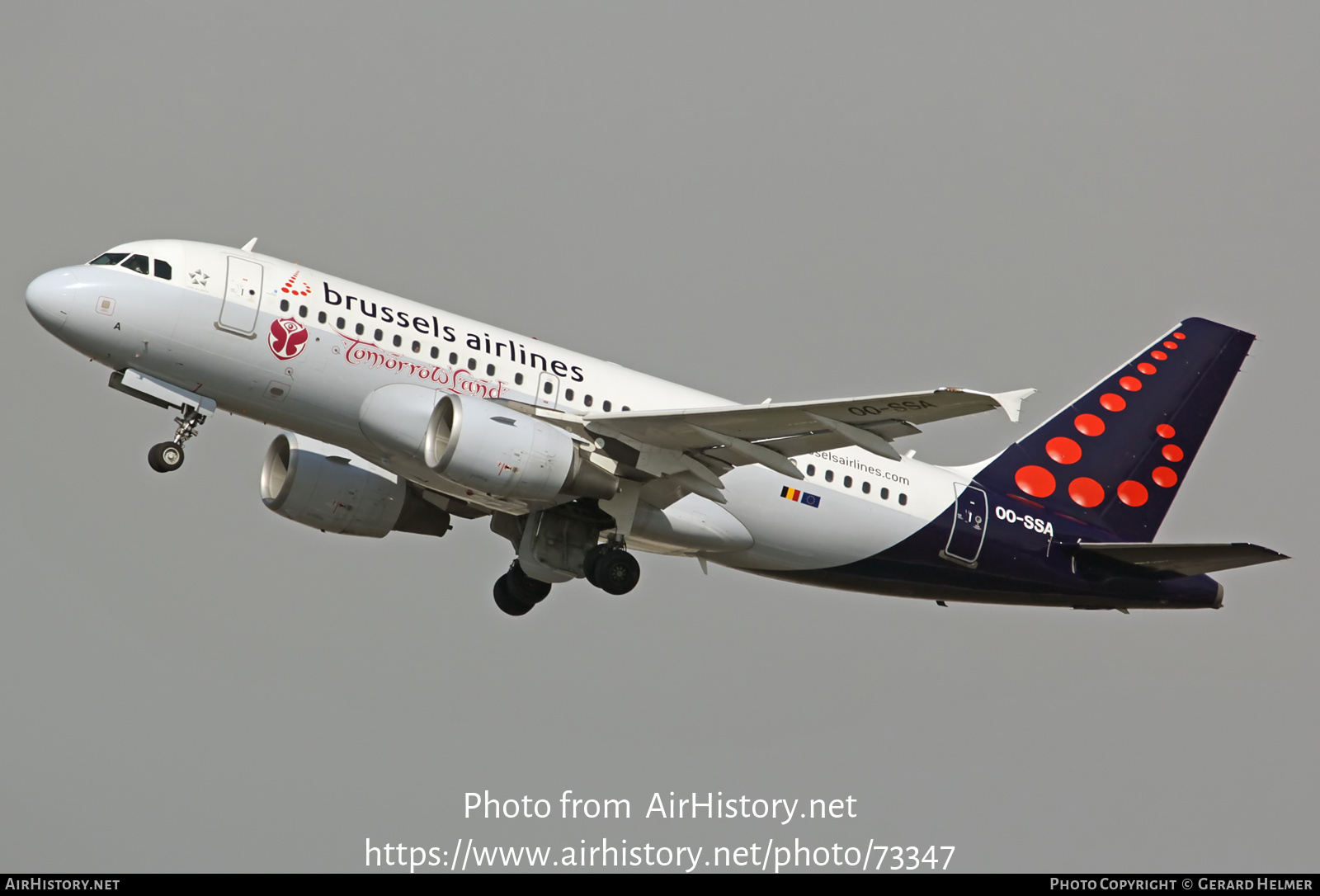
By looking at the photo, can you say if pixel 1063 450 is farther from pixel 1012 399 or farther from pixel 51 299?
pixel 51 299

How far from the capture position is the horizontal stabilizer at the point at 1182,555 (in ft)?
98.7

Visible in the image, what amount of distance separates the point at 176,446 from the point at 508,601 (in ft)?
29.4

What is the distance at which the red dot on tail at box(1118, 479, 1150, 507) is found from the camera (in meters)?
35.7

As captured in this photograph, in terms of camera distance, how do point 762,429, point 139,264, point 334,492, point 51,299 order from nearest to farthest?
point 51,299 → point 139,264 → point 762,429 → point 334,492

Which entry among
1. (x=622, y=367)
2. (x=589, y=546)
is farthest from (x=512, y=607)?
(x=622, y=367)

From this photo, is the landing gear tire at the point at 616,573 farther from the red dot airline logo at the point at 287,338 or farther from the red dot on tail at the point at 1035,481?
the red dot on tail at the point at 1035,481

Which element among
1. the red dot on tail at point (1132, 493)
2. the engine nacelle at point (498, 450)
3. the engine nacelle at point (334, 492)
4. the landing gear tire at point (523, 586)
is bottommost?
the engine nacelle at point (498, 450)

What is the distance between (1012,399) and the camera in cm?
2411

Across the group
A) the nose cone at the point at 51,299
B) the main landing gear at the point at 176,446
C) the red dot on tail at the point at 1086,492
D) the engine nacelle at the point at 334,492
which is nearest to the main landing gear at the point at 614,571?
the engine nacelle at the point at 334,492

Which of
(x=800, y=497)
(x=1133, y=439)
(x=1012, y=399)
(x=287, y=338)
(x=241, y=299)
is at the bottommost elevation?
(x=1012, y=399)

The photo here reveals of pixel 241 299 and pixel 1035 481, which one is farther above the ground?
pixel 1035 481

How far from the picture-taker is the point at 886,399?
25.4 metres

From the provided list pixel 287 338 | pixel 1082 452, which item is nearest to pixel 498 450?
pixel 287 338

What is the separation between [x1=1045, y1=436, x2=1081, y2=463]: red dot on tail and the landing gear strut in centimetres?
1162
